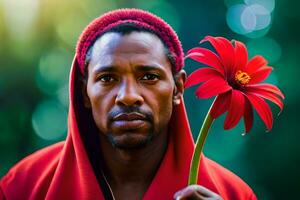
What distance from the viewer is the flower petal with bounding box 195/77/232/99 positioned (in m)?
0.84

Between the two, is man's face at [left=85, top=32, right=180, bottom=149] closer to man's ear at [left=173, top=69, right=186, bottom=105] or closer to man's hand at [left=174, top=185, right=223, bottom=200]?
man's ear at [left=173, top=69, right=186, bottom=105]

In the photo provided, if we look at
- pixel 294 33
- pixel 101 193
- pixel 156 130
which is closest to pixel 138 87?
pixel 156 130

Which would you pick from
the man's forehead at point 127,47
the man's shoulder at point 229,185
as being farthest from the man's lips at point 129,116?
the man's shoulder at point 229,185

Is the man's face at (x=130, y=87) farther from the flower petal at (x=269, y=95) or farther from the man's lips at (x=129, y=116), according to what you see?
the flower petal at (x=269, y=95)

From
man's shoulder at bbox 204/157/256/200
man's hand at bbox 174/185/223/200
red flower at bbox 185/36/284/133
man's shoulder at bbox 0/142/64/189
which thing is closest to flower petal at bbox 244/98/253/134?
red flower at bbox 185/36/284/133

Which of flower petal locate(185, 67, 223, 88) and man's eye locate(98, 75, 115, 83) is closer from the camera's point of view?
flower petal locate(185, 67, 223, 88)

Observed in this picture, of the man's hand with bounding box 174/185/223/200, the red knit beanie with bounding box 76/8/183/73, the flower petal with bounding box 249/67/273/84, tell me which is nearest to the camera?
the man's hand with bounding box 174/185/223/200

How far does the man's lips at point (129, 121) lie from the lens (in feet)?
3.05

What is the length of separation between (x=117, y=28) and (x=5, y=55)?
0.66 meters

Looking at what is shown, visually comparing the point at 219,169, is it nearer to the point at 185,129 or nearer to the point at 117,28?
the point at 185,129

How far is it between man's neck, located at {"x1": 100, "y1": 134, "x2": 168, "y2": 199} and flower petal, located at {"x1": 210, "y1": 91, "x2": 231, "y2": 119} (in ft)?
0.83

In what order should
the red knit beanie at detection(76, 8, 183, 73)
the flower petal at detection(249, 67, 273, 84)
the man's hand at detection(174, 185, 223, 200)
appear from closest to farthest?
the man's hand at detection(174, 185, 223, 200) < the flower petal at detection(249, 67, 273, 84) < the red knit beanie at detection(76, 8, 183, 73)

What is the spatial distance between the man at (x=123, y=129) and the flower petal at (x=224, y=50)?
0.15 m

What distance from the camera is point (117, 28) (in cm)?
101
